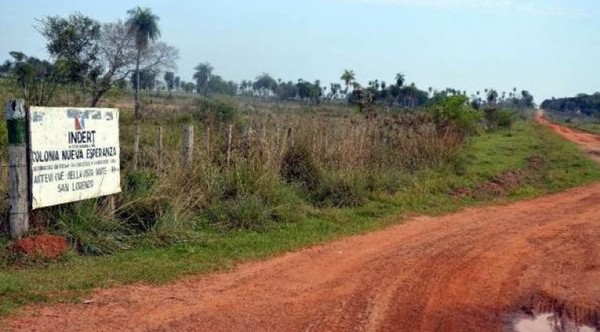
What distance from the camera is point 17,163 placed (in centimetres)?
686

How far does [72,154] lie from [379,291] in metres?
4.00

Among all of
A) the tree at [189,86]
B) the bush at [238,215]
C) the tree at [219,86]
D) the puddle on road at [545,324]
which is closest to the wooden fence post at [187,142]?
A: the bush at [238,215]

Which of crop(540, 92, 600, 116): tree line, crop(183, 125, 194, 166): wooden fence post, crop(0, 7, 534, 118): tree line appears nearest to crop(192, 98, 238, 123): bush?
crop(0, 7, 534, 118): tree line

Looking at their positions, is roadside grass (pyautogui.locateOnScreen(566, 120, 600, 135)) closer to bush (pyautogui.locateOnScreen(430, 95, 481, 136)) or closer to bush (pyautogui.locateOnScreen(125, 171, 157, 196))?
bush (pyautogui.locateOnScreen(430, 95, 481, 136))

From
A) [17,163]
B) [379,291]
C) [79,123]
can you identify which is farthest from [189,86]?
[379,291]

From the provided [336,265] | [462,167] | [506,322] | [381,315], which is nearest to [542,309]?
[506,322]

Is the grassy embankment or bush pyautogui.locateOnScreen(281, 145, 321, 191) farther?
bush pyautogui.locateOnScreen(281, 145, 321, 191)

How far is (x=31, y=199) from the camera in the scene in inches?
275

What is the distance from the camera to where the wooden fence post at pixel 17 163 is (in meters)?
6.86

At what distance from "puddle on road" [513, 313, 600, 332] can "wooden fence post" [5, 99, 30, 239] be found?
17.4 ft

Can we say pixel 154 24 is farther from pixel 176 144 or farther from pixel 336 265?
pixel 336 265

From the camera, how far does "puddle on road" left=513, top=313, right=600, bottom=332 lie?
5.61 metres

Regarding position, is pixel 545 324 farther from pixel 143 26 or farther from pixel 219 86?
pixel 219 86

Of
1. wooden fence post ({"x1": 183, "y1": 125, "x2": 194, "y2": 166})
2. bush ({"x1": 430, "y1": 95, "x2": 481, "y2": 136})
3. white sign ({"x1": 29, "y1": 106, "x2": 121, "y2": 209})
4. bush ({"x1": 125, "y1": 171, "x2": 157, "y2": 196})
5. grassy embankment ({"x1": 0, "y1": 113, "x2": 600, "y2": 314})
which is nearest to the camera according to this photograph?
grassy embankment ({"x1": 0, "y1": 113, "x2": 600, "y2": 314})
